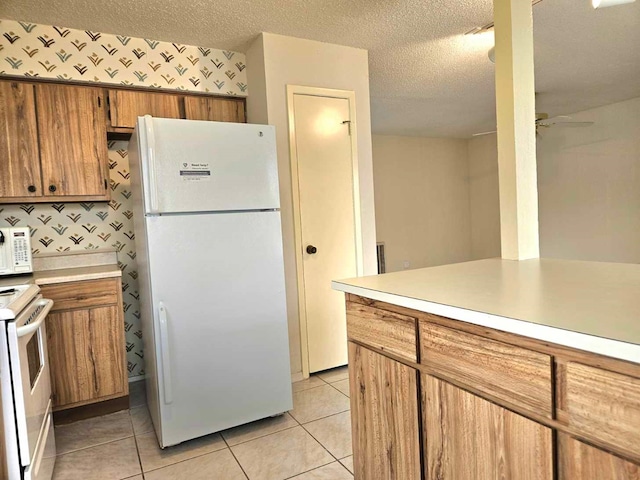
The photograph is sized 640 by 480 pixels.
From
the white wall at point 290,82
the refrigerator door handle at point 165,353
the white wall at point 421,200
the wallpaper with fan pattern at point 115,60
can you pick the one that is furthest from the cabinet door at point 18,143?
the white wall at point 421,200

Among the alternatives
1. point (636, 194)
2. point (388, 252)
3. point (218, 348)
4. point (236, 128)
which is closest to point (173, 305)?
point (218, 348)

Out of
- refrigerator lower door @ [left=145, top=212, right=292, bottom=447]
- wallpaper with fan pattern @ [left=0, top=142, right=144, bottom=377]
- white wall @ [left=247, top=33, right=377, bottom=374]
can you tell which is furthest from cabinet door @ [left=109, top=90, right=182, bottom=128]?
refrigerator lower door @ [left=145, top=212, right=292, bottom=447]

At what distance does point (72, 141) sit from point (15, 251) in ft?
2.46

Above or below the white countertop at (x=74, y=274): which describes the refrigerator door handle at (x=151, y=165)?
above

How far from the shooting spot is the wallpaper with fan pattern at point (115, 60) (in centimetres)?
248

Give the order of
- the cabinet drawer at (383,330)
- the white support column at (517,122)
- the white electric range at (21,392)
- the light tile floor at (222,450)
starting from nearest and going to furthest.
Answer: the cabinet drawer at (383,330) < the white electric range at (21,392) < the white support column at (517,122) < the light tile floor at (222,450)

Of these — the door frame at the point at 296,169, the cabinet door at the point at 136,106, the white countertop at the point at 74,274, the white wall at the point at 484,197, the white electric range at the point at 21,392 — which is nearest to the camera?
the white electric range at the point at 21,392

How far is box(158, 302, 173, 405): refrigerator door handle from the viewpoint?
1979 mm

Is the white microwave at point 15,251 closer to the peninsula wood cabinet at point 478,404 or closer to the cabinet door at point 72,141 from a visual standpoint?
the cabinet door at point 72,141

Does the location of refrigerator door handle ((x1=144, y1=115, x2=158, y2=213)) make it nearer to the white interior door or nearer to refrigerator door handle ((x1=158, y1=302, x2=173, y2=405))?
refrigerator door handle ((x1=158, y1=302, x2=173, y2=405))

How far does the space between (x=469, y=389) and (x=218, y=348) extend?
4.74 feet

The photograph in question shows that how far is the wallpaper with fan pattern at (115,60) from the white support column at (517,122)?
194cm

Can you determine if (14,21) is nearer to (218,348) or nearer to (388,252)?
(218,348)

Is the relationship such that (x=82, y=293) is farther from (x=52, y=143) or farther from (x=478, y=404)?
(x=478, y=404)
